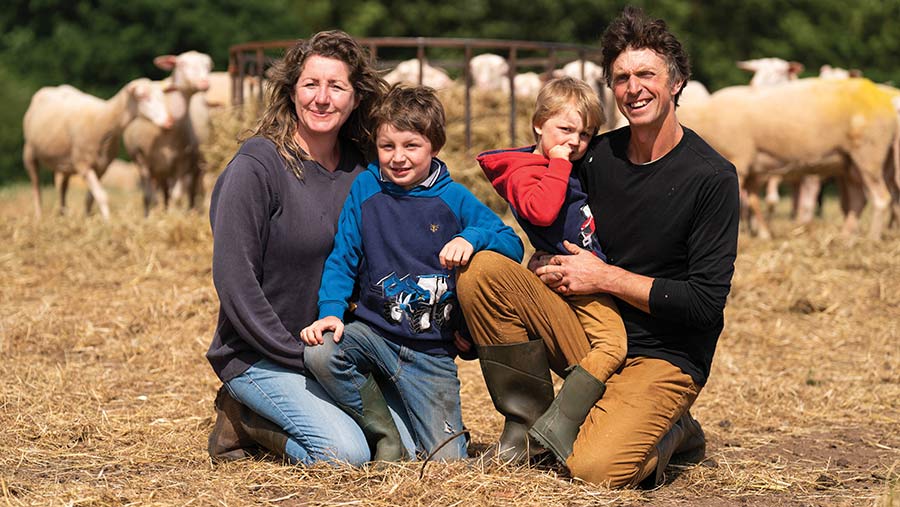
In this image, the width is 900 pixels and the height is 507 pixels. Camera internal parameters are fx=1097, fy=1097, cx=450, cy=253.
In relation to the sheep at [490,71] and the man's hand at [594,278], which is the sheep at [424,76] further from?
the man's hand at [594,278]

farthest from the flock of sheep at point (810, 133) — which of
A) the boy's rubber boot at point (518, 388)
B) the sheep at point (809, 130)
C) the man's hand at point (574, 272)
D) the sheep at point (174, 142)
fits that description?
the boy's rubber boot at point (518, 388)

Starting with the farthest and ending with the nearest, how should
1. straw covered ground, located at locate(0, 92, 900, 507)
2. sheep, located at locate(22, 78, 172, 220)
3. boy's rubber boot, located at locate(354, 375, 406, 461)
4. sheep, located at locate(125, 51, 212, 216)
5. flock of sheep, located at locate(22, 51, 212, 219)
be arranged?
sheep, located at locate(125, 51, 212, 216) < flock of sheep, located at locate(22, 51, 212, 219) < sheep, located at locate(22, 78, 172, 220) < boy's rubber boot, located at locate(354, 375, 406, 461) < straw covered ground, located at locate(0, 92, 900, 507)

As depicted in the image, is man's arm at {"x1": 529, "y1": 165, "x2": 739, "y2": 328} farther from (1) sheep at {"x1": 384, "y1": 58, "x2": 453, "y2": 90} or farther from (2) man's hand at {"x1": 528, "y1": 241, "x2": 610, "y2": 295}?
(1) sheep at {"x1": 384, "y1": 58, "x2": 453, "y2": 90}

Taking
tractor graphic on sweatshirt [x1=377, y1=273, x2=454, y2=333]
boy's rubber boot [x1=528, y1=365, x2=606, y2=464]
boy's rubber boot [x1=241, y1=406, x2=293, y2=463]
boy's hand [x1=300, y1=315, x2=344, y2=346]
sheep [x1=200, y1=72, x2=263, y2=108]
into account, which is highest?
sheep [x1=200, y1=72, x2=263, y2=108]

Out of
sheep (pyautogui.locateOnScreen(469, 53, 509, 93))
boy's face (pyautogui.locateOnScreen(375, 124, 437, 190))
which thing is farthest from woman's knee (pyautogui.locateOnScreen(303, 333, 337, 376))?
Result: sheep (pyautogui.locateOnScreen(469, 53, 509, 93))

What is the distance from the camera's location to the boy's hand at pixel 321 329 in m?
3.89

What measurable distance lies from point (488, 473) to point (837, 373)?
2.98 m

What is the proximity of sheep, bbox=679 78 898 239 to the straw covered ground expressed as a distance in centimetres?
161

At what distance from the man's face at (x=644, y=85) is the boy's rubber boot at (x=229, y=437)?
1863 mm

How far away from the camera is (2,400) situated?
4953 mm

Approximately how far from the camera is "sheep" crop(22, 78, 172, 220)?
11672 mm

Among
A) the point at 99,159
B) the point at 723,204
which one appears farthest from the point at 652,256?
the point at 99,159

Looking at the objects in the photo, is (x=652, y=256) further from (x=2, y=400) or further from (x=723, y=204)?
(x=2, y=400)

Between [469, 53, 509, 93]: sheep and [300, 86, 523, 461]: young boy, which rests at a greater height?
[469, 53, 509, 93]: sheep
